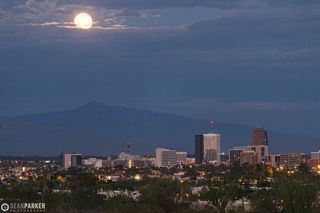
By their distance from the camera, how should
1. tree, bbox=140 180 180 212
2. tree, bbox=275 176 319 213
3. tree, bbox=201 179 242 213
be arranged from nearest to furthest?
tree, bbox=275 176 319 213 < tree, bbox=201 179 242 213 < tree, bbox=140 180 180 212

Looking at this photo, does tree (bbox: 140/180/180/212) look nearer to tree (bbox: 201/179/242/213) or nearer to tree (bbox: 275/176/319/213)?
tree (bbox: 201/179/242/213)

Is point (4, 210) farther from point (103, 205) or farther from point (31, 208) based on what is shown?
point (103, 205)

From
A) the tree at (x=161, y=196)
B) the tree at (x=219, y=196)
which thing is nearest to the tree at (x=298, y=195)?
the tree at (x=219, y=196)

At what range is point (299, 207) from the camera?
1202 inches

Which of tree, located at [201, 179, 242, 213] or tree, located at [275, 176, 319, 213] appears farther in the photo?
tree, located at [201, 179, 242, 213]

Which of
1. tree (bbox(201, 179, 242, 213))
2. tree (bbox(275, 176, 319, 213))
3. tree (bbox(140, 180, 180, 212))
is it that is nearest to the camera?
tree (bbox(275, 176, 319, 213))

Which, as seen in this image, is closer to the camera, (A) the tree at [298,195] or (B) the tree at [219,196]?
(A) the tree at [298,195]

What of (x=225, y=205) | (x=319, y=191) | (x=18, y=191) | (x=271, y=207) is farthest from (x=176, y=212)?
(x=18, y=191)

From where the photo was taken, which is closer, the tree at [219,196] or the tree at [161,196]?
the tree at [219,196]

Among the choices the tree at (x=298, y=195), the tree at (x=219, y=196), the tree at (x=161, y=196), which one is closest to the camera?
the tree at (x=298, y=195)

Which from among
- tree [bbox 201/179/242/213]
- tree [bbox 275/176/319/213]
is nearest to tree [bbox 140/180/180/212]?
tree [bbox 201/179/242/213]

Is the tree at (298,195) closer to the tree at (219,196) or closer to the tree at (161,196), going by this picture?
the tree at (219,196)

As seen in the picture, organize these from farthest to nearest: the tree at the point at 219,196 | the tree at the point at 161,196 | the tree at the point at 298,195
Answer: the tree at the point at 161,196, the tree at the point at 219,196, the tree at the point at 298,195

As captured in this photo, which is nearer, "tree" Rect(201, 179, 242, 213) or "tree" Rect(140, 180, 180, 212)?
"tree" Rect(201, 179, 242, 213)
